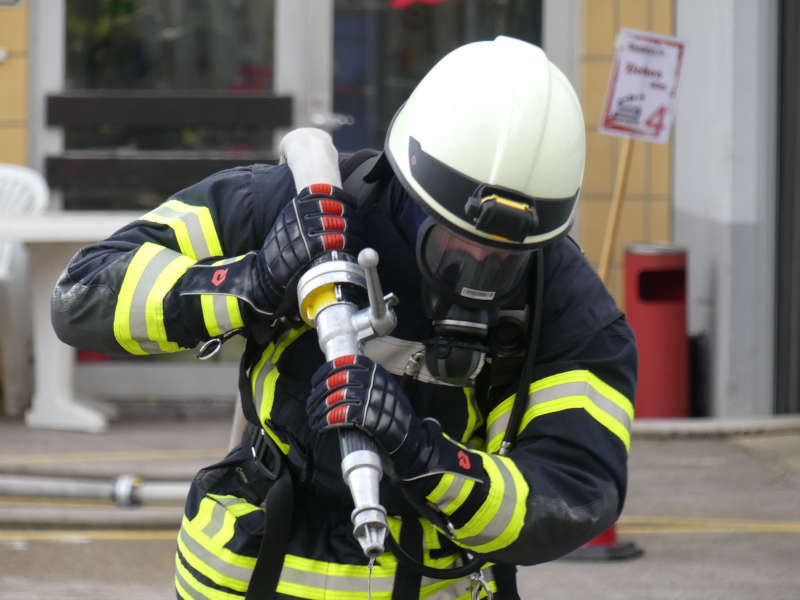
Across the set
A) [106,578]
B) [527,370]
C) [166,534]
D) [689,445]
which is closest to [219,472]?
[527,370]

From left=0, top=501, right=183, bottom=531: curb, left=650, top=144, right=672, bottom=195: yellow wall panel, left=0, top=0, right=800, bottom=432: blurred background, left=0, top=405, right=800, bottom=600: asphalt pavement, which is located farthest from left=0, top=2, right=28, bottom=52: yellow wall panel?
left=650, top=144, right=672, bottom=195: yellow wall panel

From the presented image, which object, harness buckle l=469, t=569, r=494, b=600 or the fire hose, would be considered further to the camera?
harness buckle l=469, t=569, r=494, b=600

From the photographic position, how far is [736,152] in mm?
6270

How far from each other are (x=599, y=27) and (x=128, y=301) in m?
5.27

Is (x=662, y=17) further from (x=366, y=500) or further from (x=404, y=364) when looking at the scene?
(x=366, y=500)

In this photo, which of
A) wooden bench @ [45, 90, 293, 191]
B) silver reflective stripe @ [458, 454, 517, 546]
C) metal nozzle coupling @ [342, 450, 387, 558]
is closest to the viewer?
metal nozzle coupling @ [342, 450, 387, 558]

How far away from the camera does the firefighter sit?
182cm

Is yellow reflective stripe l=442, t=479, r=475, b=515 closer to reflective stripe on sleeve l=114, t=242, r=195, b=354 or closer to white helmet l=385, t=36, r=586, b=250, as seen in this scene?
white helmet l=385, t=36, r=586, b=250

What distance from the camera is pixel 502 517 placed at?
185 cm

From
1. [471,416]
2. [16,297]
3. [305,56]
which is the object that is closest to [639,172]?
[305,56]

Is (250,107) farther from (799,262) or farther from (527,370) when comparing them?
(527,370)

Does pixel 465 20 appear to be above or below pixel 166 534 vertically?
above

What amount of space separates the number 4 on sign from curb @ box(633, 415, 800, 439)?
1481mm

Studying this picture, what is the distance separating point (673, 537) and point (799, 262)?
211 centimetres
